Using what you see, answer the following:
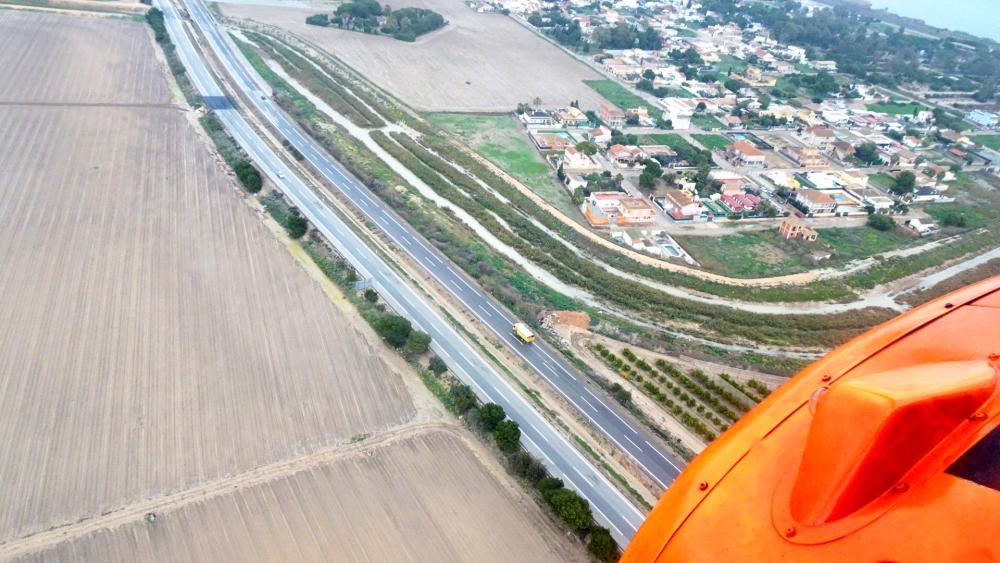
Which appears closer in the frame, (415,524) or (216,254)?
(415,524)

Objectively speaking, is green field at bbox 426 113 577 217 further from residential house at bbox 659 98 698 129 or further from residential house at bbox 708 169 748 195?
residential house at bbox 659 98 698 129

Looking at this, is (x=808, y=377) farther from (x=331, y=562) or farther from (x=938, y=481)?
(x=331, y=562)

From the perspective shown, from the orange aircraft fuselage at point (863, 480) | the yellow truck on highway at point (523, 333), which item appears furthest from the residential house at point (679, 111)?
the orange aircraft fuselage at point (863, 480)

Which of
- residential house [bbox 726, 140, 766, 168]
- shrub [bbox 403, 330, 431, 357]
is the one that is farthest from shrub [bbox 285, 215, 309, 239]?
residential house [bbox 726, 140, 766, 168]

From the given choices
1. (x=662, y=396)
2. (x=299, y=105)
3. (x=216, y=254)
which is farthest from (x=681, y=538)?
(x=299, y=105)

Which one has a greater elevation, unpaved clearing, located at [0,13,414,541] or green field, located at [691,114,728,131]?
green field, located at [691,114,728,131]

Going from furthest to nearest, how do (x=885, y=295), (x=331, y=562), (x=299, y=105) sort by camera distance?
(x=299, y=105) < (x=885, y=295) < (x=331, y=562)

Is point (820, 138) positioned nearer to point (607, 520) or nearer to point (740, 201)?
A: point (740, 201)
